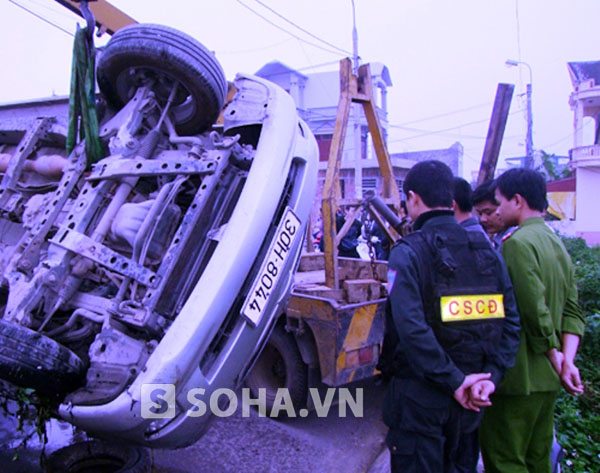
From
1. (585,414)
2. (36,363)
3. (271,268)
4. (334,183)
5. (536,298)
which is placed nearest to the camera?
(36,363)

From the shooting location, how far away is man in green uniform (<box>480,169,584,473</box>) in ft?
7.89

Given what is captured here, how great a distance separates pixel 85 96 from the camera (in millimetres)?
3016

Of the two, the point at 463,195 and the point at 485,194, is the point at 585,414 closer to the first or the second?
the point at 485,194

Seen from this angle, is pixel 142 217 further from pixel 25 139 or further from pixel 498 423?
pixel 498 423

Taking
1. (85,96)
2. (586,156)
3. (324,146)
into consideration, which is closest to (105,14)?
(85,96)

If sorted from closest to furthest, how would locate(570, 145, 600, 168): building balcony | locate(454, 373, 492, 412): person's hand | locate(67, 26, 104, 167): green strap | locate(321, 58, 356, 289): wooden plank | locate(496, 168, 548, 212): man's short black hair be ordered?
locate(454, 373, 492, 412): person's hand → locate(496, 168, 548, 212): man's short black hair → locate(67, 26, 104, 167): green strap → locate(321, 58, 356, 289): wooden plank → locate(570, 145, 600, 168): building balcony

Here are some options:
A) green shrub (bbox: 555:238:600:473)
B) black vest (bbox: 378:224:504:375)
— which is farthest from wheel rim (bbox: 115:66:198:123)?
green shrub (bbox: 555:238:600:473)

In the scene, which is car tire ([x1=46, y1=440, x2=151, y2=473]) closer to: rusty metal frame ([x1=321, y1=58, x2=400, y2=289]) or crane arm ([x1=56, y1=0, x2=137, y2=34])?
rusty metal frame ([x1=321, y1=58, x2=400, y2=289])

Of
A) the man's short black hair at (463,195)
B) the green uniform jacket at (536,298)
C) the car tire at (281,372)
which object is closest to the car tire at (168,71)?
the man's short black hair at (463,195)

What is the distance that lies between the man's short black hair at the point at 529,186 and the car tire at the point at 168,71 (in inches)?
73.1

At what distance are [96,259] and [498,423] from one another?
2284mm

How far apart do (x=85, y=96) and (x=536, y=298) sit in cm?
285

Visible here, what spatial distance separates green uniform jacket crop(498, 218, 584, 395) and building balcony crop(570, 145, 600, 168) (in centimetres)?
2549

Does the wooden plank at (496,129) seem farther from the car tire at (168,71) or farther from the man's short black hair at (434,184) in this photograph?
the car tire at (168,71)
